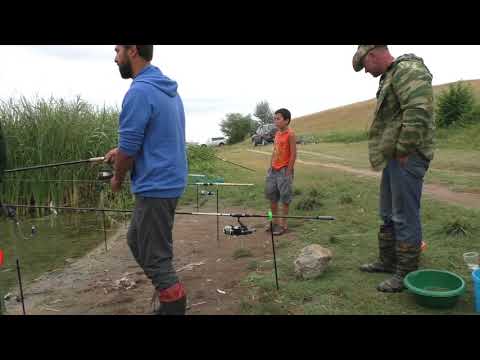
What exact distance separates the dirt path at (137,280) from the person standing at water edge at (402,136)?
1.30 meters

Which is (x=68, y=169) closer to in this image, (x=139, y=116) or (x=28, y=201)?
(x=28, y=201)

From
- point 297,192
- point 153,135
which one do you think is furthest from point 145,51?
point 297,192

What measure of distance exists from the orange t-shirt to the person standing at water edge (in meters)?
1.85

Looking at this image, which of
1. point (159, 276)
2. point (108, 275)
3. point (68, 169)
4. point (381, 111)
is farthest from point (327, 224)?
point (68, 169)

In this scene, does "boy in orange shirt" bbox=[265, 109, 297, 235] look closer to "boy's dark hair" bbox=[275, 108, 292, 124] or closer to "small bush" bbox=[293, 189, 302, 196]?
"boy's dark hair" bbox=[275, 108, 292, 124]

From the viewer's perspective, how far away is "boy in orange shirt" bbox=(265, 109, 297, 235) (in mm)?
5027

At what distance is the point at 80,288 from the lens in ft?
12.6

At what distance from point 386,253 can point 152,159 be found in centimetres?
218

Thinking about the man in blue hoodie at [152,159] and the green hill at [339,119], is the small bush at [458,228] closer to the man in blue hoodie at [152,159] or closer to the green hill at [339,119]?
Result: the man in blue hoodie at [152,159]

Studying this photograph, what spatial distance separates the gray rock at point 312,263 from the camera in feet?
11.4

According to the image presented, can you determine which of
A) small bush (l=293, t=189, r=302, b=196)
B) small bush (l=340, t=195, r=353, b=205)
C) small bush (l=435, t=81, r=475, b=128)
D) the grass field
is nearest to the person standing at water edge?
the grass field

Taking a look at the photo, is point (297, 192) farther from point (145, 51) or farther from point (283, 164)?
point (145, 51)
